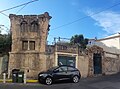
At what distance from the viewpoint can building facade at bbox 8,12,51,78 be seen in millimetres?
28016

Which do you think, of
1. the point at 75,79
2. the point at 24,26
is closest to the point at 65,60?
the point at 75,79

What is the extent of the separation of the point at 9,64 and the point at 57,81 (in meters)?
7.64

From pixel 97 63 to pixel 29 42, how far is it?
29.3 ft

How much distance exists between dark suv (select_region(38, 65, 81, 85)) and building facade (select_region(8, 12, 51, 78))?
4.89m

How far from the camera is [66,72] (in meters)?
23.5

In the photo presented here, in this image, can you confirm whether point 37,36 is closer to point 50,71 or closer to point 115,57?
point 50,71

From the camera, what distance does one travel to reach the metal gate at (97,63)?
103ft

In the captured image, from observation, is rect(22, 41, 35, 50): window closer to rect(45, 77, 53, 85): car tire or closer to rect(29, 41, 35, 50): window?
rect(29, 41, 35, 50): window

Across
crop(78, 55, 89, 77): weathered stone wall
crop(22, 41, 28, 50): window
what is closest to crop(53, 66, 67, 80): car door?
crop(78, 55, 89, 77): weathered stone wall

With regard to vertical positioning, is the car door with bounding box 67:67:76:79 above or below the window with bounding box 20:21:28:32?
below

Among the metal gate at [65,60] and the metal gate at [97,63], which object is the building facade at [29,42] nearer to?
the metal gate at [65,60]

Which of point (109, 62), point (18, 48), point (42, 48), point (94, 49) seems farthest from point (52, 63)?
point (109, 62)

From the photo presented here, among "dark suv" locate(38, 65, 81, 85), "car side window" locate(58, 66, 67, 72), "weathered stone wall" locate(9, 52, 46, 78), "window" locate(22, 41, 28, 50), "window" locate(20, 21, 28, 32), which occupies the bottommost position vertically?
"dark suv" locate(38, 65, 81, 85)

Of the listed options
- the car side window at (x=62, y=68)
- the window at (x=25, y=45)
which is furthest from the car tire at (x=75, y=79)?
the window at (x=25, y=45)
